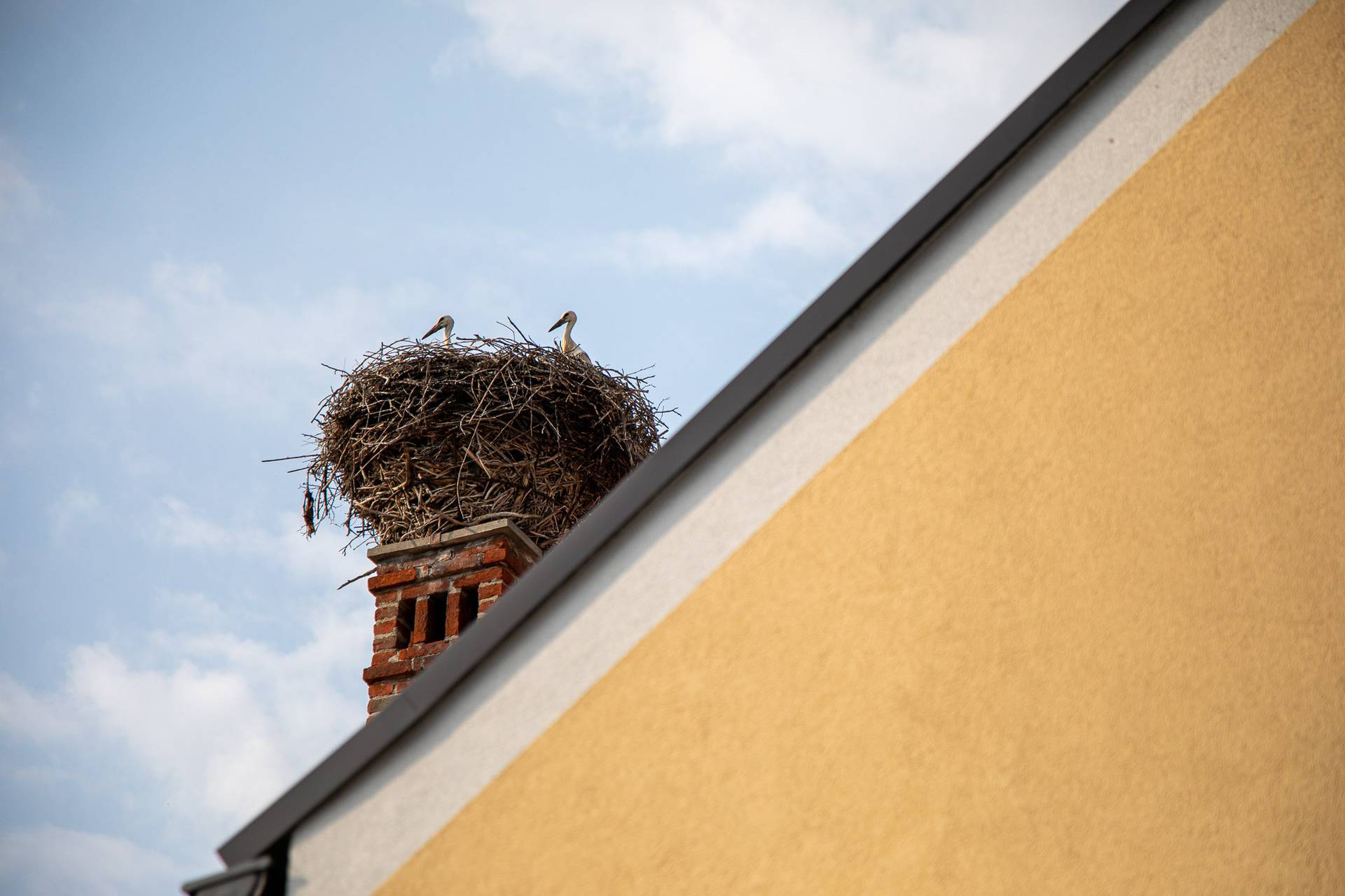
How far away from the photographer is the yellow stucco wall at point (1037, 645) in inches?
90.3

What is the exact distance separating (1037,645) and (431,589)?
3.58 metres

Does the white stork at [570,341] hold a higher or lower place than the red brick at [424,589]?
higher

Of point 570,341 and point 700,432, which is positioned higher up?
point 570,341

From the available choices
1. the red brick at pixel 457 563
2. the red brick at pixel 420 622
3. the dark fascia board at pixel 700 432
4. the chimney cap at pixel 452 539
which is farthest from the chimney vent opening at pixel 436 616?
the dark fascia board at pixel 700 432

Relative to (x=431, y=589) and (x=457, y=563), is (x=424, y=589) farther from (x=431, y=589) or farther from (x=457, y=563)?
(x=457, y=563)

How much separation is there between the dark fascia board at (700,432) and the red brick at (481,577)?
2848 millimetres

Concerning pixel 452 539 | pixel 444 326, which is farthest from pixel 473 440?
pixel 444 326

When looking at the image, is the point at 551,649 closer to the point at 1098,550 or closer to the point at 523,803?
the point at 523,803

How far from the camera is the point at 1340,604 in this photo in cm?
244

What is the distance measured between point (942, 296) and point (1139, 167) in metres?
0.61

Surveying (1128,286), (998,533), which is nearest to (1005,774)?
(998,533)

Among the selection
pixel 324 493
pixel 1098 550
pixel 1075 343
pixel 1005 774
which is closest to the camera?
pixel 1005 774

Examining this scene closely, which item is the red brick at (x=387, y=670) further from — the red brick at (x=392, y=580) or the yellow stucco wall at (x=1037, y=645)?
the yellow stucco wall at (x=1037, y=645)

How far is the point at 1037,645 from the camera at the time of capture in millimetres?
2416
